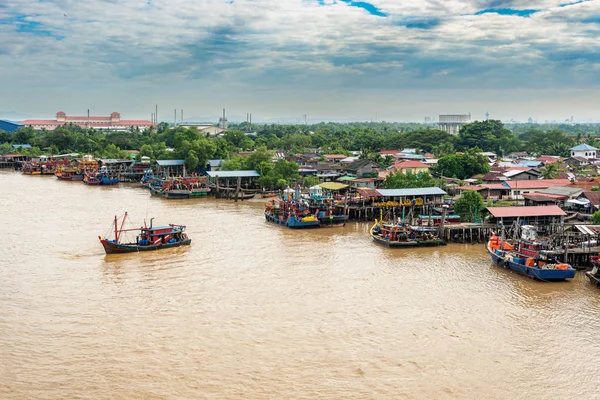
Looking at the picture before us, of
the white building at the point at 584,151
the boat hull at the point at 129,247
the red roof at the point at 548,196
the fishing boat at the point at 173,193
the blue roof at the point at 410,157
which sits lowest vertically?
the boat hull at the point at 129,247

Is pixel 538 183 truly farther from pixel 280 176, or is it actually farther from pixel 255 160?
pixel 255 160

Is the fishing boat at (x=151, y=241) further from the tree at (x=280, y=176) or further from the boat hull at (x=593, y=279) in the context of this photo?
the tree at (x=280, y=176)

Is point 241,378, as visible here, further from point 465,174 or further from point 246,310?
point 465,174

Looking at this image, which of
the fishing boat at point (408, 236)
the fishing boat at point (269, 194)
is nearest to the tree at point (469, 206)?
the fishing boat at point (408, 236)

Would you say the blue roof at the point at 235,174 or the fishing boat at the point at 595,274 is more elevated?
the blue roof at the point at 235,174

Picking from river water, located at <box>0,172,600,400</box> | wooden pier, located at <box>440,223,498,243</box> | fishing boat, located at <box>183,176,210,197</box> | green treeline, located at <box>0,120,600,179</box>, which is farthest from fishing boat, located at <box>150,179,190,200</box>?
wooden pier, located at <box>440,223,498,243</box>

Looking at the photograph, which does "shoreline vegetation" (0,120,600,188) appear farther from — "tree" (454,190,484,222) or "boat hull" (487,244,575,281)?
"boat hull" (487,244,575,281)
